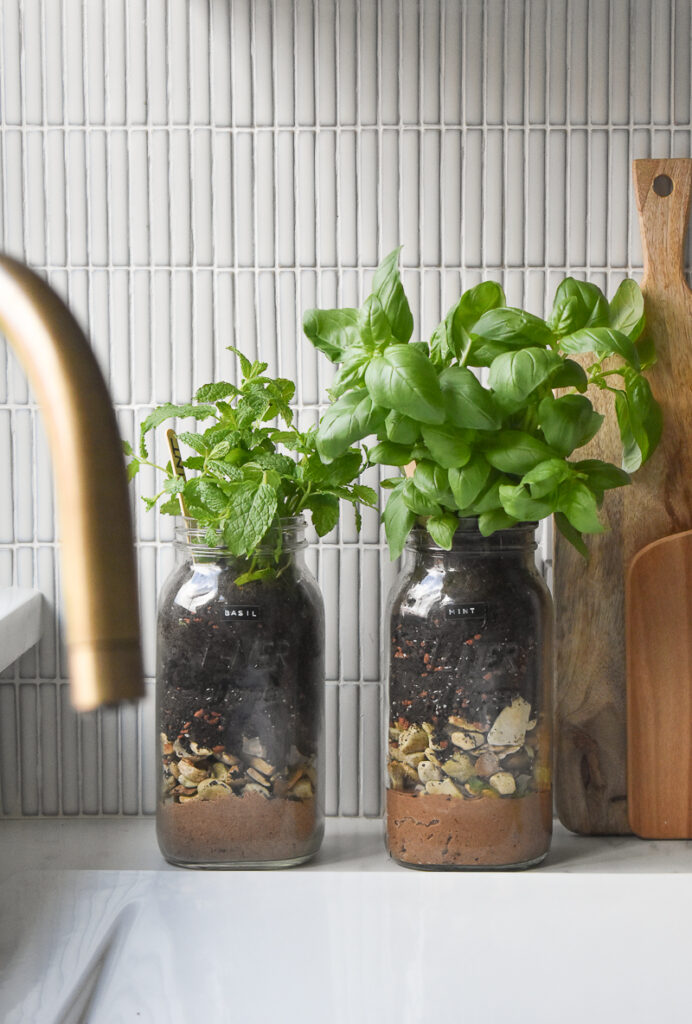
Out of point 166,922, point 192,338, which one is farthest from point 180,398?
point 166,922

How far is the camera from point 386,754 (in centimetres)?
76

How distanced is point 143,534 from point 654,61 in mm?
623

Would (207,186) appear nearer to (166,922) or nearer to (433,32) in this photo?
(433,32)

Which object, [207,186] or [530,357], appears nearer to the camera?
[530,357]

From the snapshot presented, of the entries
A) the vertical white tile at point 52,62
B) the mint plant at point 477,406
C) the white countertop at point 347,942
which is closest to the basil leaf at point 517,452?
the mint plant at point 477,406

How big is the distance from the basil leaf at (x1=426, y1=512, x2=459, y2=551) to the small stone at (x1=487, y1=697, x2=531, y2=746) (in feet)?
0.43

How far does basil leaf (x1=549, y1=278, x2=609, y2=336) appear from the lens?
2.31 ft

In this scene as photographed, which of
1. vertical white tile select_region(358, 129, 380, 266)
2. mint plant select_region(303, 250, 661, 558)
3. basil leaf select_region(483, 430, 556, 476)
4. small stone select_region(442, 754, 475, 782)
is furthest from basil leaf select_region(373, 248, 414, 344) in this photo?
small stone select_region(442, 754, 475, 782)

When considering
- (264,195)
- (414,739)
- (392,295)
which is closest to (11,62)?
(264,195)

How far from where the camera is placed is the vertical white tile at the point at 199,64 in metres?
0.85

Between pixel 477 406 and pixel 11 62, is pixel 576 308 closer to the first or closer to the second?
pixel 477 406

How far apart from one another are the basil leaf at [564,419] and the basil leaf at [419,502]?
0.30 feet

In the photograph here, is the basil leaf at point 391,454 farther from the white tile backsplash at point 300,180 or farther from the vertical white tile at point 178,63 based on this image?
the vertical white tile at point 178,63

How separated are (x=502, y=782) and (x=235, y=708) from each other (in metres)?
0.20
